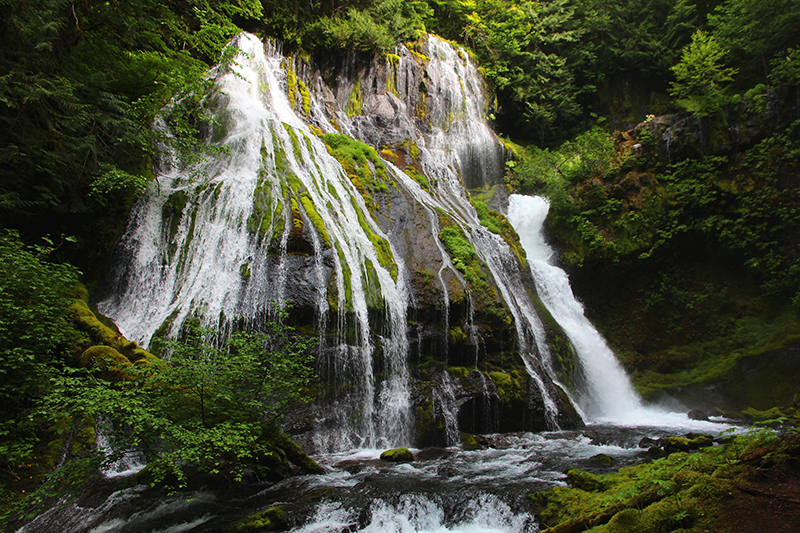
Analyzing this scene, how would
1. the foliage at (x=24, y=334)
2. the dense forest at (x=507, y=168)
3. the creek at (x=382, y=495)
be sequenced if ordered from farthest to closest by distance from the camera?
the dense forest at (x=507, y=168), the creek at (x=382, y=495), the foliage at (x=24, y=334)

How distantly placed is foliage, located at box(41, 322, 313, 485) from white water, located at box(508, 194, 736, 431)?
9.27 meters

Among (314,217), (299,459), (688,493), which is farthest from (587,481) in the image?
(314,217)

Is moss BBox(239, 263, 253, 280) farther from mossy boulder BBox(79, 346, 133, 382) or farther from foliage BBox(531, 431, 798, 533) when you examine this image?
foliage BBox(531, 431, 798, 533)

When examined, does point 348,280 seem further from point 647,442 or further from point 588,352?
point 588,352

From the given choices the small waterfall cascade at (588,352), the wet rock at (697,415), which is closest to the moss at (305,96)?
the small waterfall cascade at (588,352)

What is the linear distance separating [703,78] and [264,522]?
2152 cm

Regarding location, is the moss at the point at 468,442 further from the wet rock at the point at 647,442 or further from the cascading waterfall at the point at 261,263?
the wet rock at the point at 647,442

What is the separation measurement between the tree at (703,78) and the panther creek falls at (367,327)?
864 centimetres

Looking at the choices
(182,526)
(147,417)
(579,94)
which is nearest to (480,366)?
(182,526)

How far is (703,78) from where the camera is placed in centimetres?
1691

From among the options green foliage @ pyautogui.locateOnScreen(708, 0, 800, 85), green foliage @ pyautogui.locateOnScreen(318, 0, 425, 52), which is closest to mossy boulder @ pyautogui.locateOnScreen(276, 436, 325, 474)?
green foliage @ pyautogui.locateOnScreen(318, 0, 425, 52)

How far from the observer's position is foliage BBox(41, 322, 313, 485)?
12.7 feet

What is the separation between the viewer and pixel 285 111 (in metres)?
15.0

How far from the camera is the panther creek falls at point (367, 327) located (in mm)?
5062
